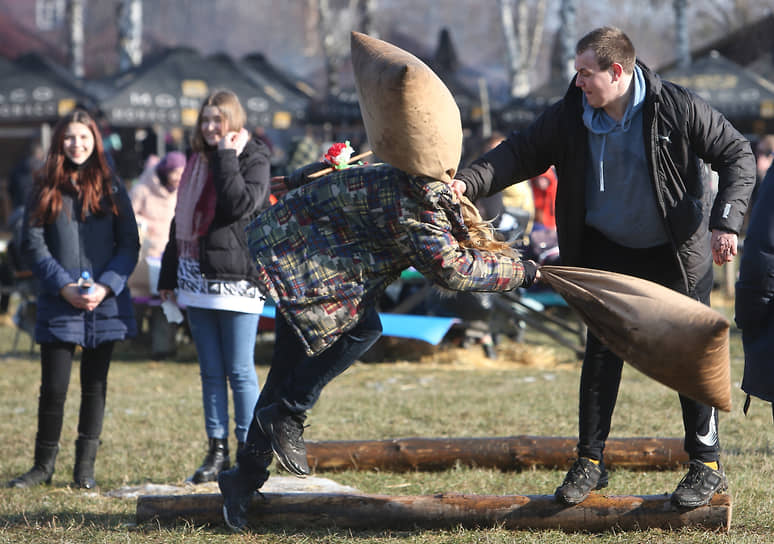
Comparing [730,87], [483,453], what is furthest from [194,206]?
[730,87]

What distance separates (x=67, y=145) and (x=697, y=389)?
337 centimetres

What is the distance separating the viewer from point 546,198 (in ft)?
35.0

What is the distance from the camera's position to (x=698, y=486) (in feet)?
13.5

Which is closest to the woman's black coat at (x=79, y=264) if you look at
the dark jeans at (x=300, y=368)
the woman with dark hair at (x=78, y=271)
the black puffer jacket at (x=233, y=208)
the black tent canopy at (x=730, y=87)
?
the woman with dark hair at (x=78, y=271)

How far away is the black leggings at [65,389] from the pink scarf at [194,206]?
2.31 feet

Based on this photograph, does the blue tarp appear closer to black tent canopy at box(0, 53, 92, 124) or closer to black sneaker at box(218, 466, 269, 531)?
black sneaker at box(218, 466, 269, 531)

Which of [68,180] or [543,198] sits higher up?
[68,180]

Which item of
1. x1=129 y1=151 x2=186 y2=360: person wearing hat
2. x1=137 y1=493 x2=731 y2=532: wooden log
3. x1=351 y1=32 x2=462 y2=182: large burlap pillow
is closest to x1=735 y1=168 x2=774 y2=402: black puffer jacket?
x1=137 y1=493 x2=731 y2=532: wooden log

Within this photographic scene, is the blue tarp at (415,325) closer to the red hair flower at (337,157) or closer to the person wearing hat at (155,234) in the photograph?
the person wearing hat at (155,234)

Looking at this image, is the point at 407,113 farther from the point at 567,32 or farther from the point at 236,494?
the point at 567,32

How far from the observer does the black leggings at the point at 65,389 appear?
523cm

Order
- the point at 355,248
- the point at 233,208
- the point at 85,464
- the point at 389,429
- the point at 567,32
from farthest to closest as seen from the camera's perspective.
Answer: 1. the point at 567,32
2. the point at 389,429
3. the point at 85,464
4. the point at 233,208
5. the point at 355,248

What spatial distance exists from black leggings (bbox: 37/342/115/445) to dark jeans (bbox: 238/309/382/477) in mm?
1491

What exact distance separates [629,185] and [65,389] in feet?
10.2
